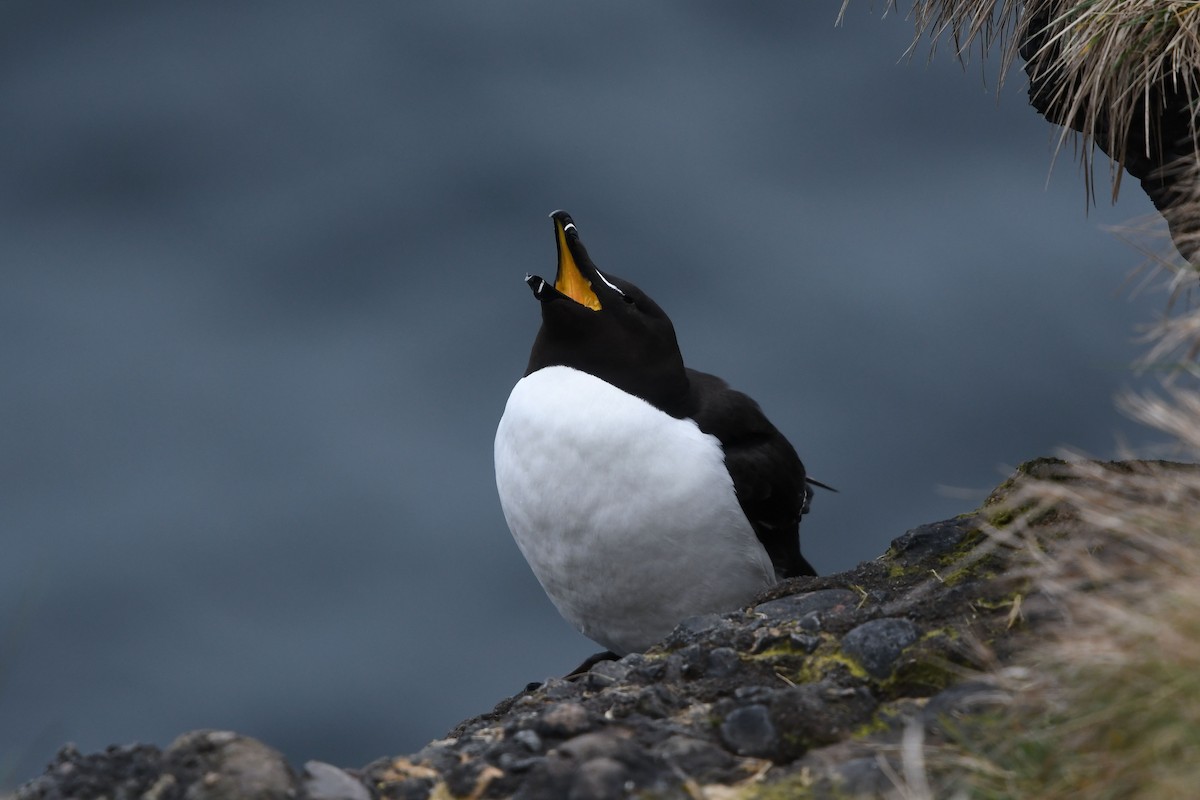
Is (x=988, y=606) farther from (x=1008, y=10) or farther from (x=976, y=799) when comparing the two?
(x=1008, y=10)

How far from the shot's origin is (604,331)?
6.44 meters

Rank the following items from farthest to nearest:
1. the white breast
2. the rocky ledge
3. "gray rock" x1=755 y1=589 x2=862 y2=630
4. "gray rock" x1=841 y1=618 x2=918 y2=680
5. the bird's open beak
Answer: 1. the bird's open beak
2. the white breast
3. "gray rock" x1=755 y1=589 x2=862 y2=630
4. "gray rock" x1=841 y1=618 x2=918 y2=680
5. the rocky ledge

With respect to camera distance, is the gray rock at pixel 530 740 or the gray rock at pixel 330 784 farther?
the gray rock at pixel 530 740

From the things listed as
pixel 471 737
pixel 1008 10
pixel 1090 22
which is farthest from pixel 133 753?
pixel 1008 10

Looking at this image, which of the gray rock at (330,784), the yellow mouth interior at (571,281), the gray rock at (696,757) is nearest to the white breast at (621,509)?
the yellow mouth interior at (571,281)

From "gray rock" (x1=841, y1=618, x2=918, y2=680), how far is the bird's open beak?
8.45ft

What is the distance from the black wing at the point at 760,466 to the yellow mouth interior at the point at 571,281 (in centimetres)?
60

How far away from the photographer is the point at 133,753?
3.60 m

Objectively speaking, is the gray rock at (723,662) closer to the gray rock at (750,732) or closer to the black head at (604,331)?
the gray rock at (750,732)

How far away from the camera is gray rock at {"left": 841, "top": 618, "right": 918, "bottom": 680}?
4113 mm

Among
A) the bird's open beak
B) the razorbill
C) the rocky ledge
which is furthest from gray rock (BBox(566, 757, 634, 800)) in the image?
the bird's open beak

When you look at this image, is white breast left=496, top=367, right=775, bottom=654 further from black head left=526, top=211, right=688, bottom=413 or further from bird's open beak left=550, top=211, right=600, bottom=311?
bird's open beak left=550, top=211, right=600, bottom=311

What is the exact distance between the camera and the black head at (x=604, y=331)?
20.9 ft

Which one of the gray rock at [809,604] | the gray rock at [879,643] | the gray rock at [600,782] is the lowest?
the gray rock at [600,782]
